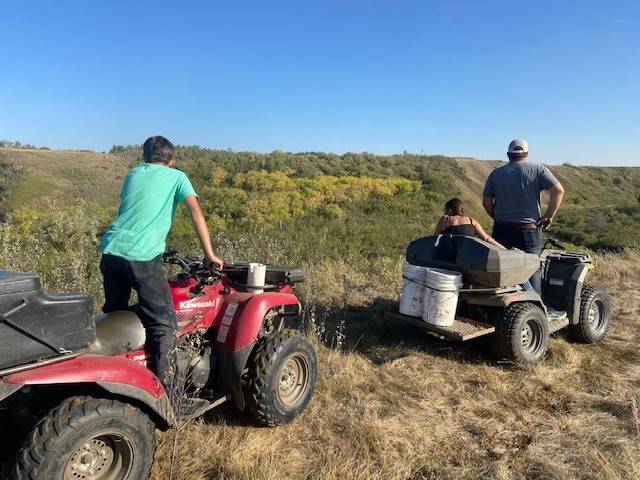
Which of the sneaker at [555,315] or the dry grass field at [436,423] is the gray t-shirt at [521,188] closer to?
the sneaker at [555,315]

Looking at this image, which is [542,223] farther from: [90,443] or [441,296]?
[90,443]

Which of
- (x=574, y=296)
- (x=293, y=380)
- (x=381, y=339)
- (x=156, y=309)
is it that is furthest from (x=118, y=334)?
(x=574, y=296)

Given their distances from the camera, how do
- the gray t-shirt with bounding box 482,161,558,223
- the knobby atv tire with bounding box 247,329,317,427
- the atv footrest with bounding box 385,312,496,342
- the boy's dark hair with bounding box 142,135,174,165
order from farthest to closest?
the gray t-shirt with bounding box 482,161,558,223 → the atv footrest with bounding box 385,312,496,342 → the knobby atv tire with bounding box 247,329,317,427 → the boy's dark hair with bounding box 142,135,174,165

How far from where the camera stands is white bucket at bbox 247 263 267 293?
3.47 metres

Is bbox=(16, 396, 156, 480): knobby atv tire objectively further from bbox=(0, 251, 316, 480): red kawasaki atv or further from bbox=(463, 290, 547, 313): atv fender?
bbox=(463, 290, 547, 313): atv fender

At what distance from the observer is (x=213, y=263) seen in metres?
3.08

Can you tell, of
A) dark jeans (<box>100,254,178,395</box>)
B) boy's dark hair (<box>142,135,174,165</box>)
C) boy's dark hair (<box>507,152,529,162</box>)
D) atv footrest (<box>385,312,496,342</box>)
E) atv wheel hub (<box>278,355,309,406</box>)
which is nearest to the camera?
dark jeans (<box>100,254,178,395</box>)

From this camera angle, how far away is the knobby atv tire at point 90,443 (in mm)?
2051

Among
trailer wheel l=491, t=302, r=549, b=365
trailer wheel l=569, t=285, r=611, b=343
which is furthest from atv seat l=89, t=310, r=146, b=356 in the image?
trailer wheel l=569, t=285, r=611, b=343

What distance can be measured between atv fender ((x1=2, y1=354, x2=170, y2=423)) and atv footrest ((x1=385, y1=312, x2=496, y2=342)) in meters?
2.63

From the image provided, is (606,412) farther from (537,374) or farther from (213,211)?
(213,211)

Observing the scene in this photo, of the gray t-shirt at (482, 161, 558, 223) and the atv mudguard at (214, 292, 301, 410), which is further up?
the gray t-shirt at (482, 161, 558, 223)

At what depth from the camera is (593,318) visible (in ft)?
18.4

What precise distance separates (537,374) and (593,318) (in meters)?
1.82
